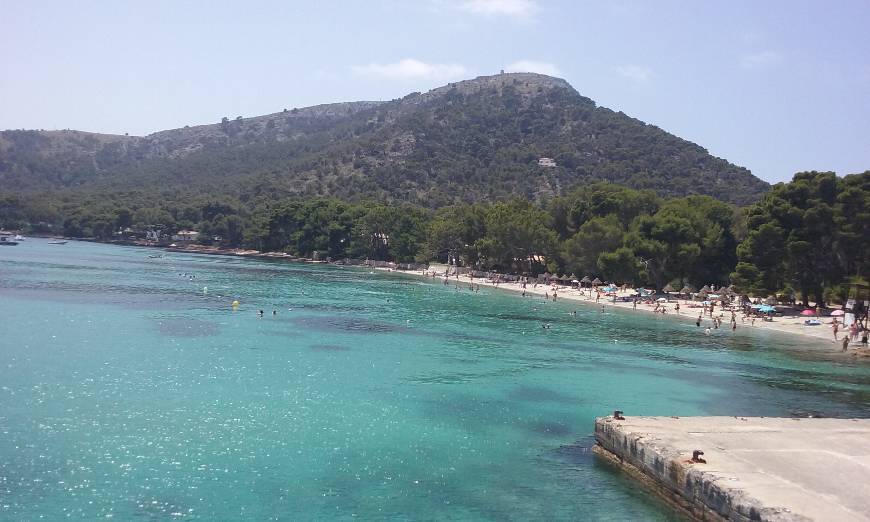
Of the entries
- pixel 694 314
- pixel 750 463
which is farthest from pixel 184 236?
pixel 750 463

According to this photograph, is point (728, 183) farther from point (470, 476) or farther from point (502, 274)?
point (470, 476)

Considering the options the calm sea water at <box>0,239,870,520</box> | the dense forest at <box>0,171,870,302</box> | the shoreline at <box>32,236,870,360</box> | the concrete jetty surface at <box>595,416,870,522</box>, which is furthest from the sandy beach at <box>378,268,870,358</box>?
the concrete jetty surface at <box>595,416,870,522</box>

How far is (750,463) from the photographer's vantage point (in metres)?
21.0

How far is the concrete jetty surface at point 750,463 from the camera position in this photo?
1798 centimetres

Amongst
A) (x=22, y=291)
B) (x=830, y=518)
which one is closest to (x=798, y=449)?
(x=830, y=518)

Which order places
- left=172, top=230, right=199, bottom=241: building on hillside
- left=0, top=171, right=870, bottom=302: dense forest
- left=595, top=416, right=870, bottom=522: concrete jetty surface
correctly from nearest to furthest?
left=595, top=416, right=870, bottom=522: concrete jetty surface → left=0, top=171, right=870, bottom=302: dense forest → left=172, top=230, right=199, bottom=241: building on hillside

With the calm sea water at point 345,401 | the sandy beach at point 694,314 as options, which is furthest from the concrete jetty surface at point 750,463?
the sandy beach at point 694,314

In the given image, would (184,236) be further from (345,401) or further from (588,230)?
(345,401)

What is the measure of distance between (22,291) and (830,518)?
73619mm

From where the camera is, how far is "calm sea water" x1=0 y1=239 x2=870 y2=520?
20.9 meters

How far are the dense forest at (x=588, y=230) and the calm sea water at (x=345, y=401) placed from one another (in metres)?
11.6

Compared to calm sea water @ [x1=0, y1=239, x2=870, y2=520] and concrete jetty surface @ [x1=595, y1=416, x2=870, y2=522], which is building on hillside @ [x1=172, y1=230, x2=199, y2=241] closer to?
calm sea water @ [x1=0, y1=239, x2=870, y2=520]

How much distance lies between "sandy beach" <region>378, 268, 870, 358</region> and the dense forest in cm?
339

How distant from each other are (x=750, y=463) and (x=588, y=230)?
7255 cm
